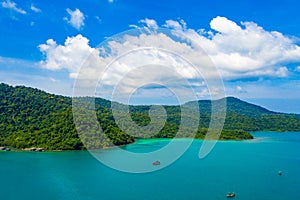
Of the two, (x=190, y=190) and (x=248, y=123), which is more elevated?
(x=248, y=123)

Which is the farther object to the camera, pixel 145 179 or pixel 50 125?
pixel 50 125

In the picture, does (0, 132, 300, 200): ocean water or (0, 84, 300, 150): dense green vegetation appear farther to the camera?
(0, 84, 300, 150): dense green vegetation

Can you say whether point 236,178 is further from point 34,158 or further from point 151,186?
point 34,158

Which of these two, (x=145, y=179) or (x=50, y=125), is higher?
(x=50, y=125)

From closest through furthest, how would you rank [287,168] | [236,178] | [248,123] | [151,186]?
[151,186] → [236,178] → [287,168] → [248,123]

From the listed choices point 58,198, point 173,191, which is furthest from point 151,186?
point 58,198

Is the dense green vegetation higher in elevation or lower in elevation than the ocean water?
higher

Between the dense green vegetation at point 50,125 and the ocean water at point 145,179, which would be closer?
the ocean water at point 145,179

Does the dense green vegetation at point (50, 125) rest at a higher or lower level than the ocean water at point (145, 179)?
higher
